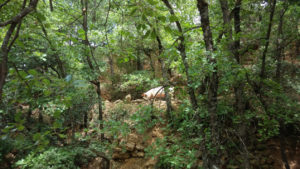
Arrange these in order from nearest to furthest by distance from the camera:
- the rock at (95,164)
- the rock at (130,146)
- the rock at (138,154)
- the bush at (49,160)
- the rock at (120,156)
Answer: the bush at (49,160)
the rock at (138,154)
the rock at (130,146)
the rock at (120,156)
the rock at (95,164)

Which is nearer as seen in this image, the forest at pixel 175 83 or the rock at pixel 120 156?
the forest at pixel 175 83

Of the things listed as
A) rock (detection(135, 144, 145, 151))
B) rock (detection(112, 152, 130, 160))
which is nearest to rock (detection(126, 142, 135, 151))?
rock (detection(135, 144, 145, 151))

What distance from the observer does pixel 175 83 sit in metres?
2.98

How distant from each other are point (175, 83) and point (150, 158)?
4070mm

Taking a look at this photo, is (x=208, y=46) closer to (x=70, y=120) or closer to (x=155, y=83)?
(x=155, y=83)

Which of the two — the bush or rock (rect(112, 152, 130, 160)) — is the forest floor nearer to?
rock (rect(112, 152, 130, 160))

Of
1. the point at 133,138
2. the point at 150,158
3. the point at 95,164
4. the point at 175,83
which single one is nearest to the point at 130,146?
the point at 133,138

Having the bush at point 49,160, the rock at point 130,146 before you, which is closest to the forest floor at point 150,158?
the rock at point 130,146

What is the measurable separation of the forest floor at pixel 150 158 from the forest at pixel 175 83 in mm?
33

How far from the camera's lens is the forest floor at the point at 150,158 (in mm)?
4746

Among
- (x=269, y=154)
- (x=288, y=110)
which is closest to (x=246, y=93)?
(x=288, y=110)

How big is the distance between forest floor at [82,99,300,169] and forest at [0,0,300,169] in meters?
0.03

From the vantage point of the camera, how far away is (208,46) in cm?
210

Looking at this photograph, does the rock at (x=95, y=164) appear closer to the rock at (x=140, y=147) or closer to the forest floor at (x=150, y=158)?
the forest floor at (x=150, y=158)
